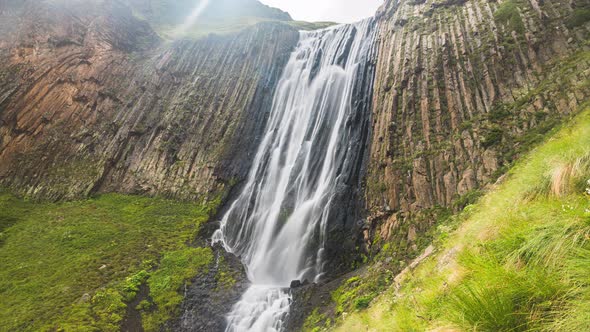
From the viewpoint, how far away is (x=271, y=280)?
650 inches

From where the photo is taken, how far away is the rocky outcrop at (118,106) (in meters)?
25.9

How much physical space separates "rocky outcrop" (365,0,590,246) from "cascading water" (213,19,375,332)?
2.95 m

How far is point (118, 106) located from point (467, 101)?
2840 cm

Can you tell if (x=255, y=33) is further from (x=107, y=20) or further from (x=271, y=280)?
(x=271, y=280)

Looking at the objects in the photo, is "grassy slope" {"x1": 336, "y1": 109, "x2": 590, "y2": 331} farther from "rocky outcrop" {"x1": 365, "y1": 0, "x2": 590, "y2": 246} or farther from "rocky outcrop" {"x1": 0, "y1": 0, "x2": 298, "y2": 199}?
"rocky outcrop" {"x1": 0, "y1": 0, "x2": 298, "y2": 199}

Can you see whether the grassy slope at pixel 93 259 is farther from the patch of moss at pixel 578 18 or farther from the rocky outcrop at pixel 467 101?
the patch of moss at pixel 578 18

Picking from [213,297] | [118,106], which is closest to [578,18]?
[213,297]

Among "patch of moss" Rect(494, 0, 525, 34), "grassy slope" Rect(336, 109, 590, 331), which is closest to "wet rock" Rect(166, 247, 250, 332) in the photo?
"grassy slope" Rect(336, 109, 590, 331)

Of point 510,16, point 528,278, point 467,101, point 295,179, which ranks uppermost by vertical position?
point 510,16

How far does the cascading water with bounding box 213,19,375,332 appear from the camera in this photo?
16031 millimetres

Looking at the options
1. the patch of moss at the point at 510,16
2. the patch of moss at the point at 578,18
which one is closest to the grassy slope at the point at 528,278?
the patch of moss at the point at 578,18

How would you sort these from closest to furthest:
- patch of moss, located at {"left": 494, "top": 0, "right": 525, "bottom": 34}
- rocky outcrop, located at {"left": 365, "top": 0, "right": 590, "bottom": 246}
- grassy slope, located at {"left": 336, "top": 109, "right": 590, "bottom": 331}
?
1. grassy slope, located at {"left": 336, "top": 109, "right": 590, "bottom": 331}
2. rocky outcrop, located at {"left": 365, "top": 0, "right": 590, "bottom": 246}
3. patch of moss, located at {"left": 494, "top": 0, "right": 525, "bottom": 34}

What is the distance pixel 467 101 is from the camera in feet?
56.3

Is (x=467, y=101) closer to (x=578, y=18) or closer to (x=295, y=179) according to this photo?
(x=578, y=18)
